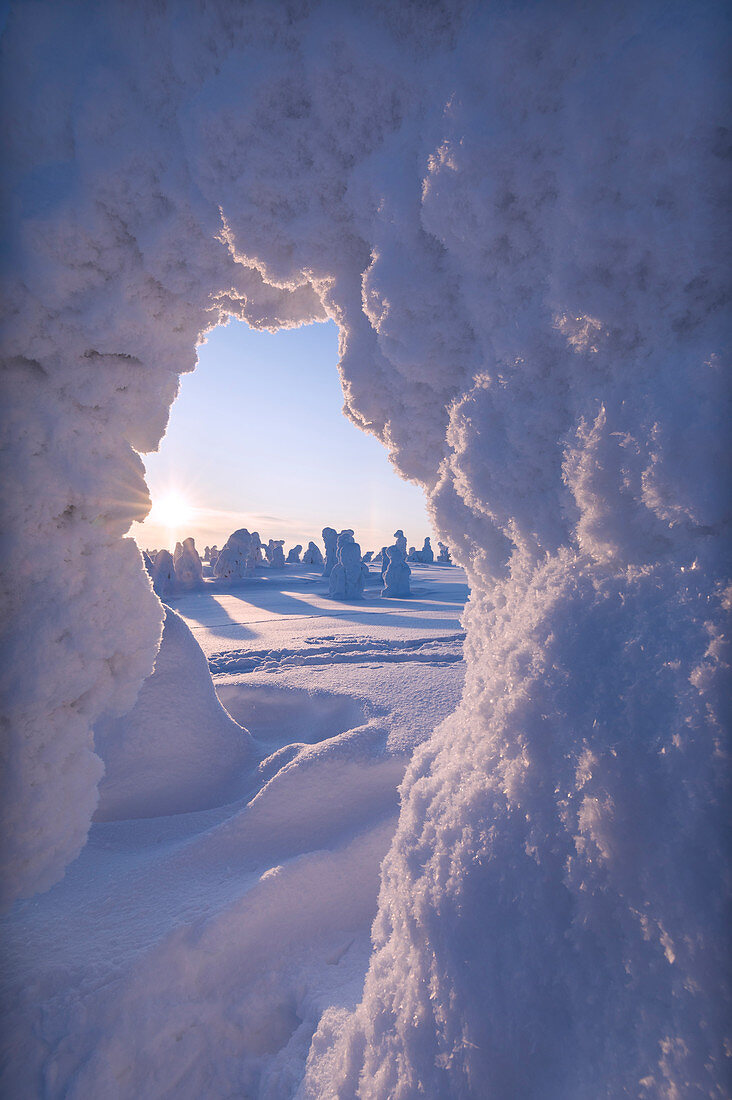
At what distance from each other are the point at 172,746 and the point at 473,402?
402 cm

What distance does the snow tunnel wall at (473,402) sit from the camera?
2.60 ft

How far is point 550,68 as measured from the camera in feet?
3.33

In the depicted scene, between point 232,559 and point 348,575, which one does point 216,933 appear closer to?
point 348,575

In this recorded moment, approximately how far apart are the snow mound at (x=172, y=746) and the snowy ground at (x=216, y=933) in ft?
0.33

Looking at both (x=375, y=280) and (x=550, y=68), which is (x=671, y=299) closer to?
(x=550, y=68)

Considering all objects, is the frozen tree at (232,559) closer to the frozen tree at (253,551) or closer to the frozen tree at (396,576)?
the frozen tree at (253,551)

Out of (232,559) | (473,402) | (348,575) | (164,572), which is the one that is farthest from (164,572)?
(473,402)

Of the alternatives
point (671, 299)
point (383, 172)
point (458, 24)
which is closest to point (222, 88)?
point (383, 172)

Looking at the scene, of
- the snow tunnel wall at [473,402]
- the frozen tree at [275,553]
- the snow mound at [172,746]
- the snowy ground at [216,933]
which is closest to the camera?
the snow tunnel wall at [473,402]

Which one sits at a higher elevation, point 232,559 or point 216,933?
point 232,559

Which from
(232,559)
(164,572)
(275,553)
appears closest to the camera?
(164,572)

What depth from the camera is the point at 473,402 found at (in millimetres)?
1287

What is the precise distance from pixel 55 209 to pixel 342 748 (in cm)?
355

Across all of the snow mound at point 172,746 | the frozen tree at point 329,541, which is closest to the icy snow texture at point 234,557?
the frozen tree at point 329,541
